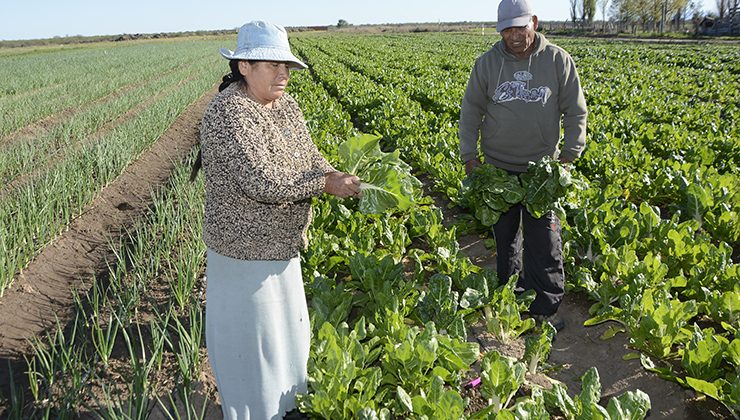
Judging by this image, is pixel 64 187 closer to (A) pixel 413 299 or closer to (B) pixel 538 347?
(A) pixel 413 299

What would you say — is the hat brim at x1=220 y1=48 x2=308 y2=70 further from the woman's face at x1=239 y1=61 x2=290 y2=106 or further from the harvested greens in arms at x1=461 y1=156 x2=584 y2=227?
the harvested greens in arms at x1=461 y1=156 x2=584 y2=227

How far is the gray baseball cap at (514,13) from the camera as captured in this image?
3.03 m

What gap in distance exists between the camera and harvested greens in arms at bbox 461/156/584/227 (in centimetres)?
323

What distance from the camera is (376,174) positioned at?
2.70m

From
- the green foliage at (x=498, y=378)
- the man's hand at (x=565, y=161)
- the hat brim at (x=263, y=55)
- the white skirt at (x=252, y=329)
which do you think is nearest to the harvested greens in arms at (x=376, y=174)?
the white skirt at (x=252, y=329)

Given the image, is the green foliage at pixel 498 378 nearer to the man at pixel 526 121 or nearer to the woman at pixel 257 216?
the woman at pixel 257 216

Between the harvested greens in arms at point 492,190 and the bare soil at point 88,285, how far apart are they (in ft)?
2.56

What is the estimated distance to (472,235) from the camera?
208 inches

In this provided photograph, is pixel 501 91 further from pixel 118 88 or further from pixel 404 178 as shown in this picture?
pixel 118 88

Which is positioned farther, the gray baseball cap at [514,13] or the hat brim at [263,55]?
the gray baseball cap at [514,13]

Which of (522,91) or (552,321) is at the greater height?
(522,91)

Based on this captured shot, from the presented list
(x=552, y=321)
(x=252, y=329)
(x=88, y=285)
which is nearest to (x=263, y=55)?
(x=252, y=329)

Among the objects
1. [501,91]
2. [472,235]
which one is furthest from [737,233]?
[501,91]

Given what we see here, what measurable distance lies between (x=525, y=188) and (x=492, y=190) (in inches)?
7.7
